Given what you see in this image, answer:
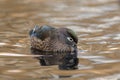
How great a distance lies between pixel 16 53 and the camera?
10391 mm

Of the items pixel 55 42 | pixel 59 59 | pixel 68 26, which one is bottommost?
pixel 59 59

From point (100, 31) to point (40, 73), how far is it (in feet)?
13.7

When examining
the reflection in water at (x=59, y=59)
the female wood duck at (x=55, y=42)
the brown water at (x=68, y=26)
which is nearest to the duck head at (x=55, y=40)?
the female wood duck at (x=55, y=42)

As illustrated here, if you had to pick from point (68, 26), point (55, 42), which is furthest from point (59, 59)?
point (68, 26)

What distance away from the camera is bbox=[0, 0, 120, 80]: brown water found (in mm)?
8922

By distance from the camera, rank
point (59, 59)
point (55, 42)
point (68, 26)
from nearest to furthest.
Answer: point (59, 59) → point (55, 42) → point (68, 26)

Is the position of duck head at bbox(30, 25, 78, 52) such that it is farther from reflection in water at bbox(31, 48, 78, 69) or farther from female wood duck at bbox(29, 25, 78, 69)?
reflection in water at bbox(31, 48, 78, 69)

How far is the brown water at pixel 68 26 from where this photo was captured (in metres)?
8.92

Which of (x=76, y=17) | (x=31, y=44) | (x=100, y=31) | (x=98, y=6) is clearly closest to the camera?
(x=31, y=44)

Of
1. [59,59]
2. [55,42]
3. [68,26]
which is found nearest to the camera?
[59,59]

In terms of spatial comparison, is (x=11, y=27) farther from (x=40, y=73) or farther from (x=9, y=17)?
(x=40, y=73)

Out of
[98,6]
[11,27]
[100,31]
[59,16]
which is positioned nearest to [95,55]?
[100,31]

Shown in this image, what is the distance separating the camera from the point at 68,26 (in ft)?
44.4

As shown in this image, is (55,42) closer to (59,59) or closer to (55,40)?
(55,40)
